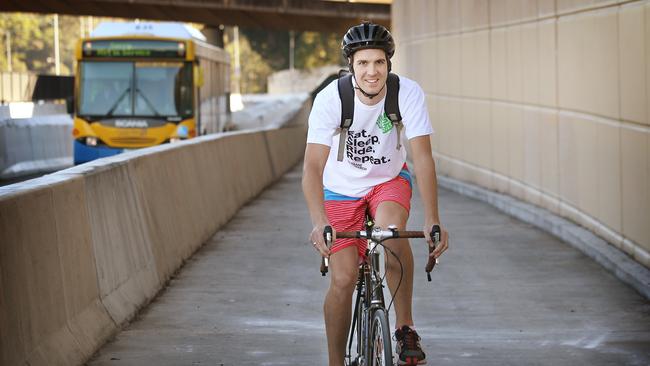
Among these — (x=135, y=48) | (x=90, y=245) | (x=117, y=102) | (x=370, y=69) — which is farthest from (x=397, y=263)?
(x=117, y=102)

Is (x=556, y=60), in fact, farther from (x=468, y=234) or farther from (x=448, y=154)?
(x=448, y=154)

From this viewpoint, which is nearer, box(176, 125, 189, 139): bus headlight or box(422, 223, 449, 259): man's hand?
box(422, 223, 449, 259): man's hand

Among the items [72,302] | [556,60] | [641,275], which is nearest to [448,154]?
[556,60]

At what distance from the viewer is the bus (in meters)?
29.6

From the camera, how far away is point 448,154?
2550 centimetres

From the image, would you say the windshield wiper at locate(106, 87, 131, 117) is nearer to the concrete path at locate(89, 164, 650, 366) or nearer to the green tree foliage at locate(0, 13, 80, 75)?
the concrete path at locate(89, 164, 650, 366)

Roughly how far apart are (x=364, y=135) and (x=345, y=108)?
0.58 feet

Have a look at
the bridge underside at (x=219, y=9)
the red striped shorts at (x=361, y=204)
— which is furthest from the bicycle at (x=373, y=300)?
the bridge underside at (x=219, y=9)

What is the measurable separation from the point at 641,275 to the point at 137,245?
A: 13.3 ft

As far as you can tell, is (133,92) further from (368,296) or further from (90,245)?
(368,296)

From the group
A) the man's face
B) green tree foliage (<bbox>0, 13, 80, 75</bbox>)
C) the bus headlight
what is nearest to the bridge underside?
the bus headlight

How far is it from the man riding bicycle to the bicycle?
0.12 m

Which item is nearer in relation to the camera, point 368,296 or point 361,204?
point 368,296

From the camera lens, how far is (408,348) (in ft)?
19.0
